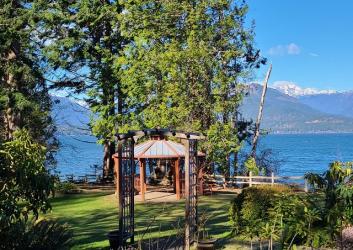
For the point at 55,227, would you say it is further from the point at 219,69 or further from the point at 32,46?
the point at 32,46

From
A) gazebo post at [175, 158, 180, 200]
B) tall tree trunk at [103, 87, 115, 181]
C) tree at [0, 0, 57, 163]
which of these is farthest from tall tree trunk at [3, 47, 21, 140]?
gazebo post at [175, 158, 180, 200]

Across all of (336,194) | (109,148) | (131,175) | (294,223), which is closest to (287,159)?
(109,148)

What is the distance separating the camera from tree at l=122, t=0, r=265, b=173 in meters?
27.3

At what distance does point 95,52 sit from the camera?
106 feet

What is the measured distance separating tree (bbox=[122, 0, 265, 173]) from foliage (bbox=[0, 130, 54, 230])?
20.7 metres

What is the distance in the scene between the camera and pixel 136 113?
31031mm

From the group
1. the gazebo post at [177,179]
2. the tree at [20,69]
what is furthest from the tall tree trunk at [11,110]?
the gazebo post at [177,179]

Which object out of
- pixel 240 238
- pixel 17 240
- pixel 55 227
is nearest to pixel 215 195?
pixel 240 238

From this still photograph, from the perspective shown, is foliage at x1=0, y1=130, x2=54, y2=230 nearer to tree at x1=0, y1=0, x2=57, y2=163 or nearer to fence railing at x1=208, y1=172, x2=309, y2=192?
fence railing at x1=208, y1=172, x2=309, y2=192

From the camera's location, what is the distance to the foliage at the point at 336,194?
636 cm

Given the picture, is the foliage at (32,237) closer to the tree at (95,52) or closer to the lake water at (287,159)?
the lake water at (287,159)

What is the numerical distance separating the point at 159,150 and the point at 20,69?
35.3 ft

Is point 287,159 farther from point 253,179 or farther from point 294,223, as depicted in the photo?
point 294,223

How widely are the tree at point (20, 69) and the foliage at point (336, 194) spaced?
2398cm
